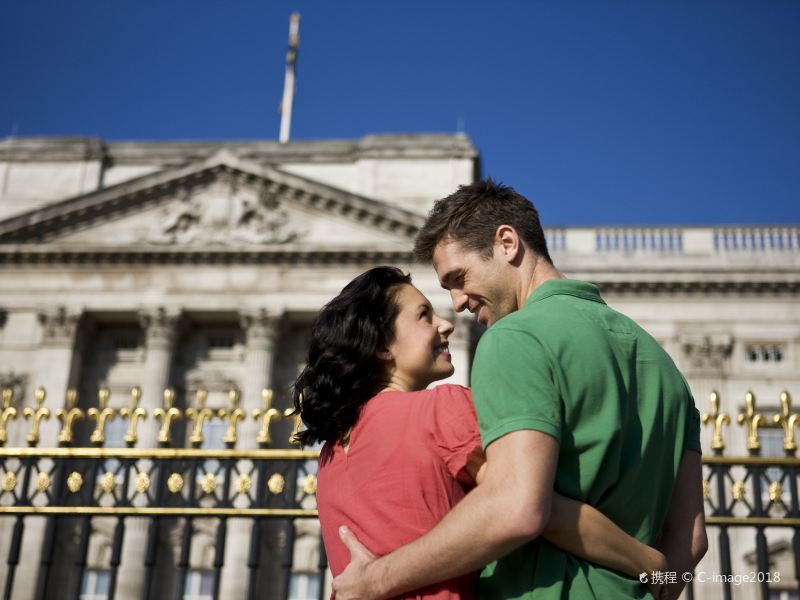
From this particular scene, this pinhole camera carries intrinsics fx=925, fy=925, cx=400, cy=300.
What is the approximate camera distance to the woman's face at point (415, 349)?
303cm

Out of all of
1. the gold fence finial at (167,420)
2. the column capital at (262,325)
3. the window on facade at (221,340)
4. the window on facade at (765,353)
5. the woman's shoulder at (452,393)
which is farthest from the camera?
the window on facade at (221,340)

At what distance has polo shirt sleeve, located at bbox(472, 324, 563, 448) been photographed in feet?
7.76

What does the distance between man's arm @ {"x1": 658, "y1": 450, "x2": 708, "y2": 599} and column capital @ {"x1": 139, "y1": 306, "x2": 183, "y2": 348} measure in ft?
89.1

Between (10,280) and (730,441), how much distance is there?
22792 mm

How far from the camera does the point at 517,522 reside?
88.7 inches

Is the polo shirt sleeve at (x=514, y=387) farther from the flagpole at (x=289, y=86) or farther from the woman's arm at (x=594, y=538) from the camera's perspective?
the flagpole at (x=289, y=86)

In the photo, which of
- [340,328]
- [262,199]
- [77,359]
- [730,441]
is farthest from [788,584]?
[340,328]

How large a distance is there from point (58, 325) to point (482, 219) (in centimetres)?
2853

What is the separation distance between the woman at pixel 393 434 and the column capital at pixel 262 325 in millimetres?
25790

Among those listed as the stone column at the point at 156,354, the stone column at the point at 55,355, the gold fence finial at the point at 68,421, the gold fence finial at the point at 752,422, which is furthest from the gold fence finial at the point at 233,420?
the stone column at the point at 55,355

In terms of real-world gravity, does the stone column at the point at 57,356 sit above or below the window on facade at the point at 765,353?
below

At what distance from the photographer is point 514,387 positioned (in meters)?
2.41

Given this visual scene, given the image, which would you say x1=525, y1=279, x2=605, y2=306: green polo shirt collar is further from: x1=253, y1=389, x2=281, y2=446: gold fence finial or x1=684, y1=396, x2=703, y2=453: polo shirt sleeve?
x1=253, y1=389, x2=281, y2=446: gold fence finial

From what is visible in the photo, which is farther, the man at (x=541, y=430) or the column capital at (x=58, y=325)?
the column capital at (x=58, y=325)
